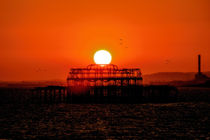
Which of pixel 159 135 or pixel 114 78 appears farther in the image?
pixel 114 78

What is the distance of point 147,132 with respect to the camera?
1663 inches

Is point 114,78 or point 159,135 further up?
point 114,78

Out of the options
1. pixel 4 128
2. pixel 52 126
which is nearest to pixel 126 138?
pixel 52 126

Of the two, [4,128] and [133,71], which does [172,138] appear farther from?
[133,71]

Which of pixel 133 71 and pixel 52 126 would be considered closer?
pixel 52 126

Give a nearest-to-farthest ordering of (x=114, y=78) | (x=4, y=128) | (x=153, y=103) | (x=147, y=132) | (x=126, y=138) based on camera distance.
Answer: (x=126, y=138) < (x=147, y=132) < (x=4, y=128) < (x=114, y=78) < (x=153, y=103)

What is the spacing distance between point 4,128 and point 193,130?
74.6 feet

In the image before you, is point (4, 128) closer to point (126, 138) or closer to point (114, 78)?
point (126, 138)

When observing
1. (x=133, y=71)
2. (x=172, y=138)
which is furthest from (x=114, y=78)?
A: (x=172, y=138)

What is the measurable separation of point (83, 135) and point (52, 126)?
8993 mm

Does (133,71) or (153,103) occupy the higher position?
(133,71)

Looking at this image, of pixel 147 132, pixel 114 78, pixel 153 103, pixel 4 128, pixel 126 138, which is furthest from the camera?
pixel 153 103

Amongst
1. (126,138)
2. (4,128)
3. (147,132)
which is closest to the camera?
(126,138)

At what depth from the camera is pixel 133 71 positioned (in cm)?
8150
